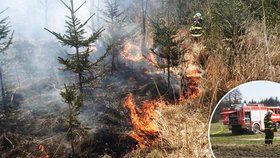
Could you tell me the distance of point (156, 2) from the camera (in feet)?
97.6

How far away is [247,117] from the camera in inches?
143

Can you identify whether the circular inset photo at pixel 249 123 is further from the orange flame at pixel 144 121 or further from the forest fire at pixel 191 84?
the forest fire at pixel 191 84

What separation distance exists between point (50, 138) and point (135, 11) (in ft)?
82.9

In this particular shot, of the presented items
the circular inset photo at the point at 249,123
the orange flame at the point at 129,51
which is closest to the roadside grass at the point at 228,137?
the circular inset photo at the point at 249,123

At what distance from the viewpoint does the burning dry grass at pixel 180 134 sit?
5.62 metres

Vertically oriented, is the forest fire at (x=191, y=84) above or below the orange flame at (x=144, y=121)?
above

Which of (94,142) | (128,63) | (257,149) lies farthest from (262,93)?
(128,63)

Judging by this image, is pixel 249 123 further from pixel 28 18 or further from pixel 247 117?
pixel 28 18

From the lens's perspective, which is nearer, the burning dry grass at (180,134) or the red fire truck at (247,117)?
the red fire truck at (247,117)

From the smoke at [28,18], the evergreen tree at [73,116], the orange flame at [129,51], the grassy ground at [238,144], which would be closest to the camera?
the grassy ground at [238,144]

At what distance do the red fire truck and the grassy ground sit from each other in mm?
79

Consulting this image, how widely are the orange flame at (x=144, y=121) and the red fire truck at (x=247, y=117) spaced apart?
2.98 metres

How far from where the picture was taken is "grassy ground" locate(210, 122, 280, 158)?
3656 millimetres

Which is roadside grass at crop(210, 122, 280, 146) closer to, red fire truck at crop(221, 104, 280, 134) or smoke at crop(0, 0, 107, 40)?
red fire truck at crop(221, 104, 280, 134)
